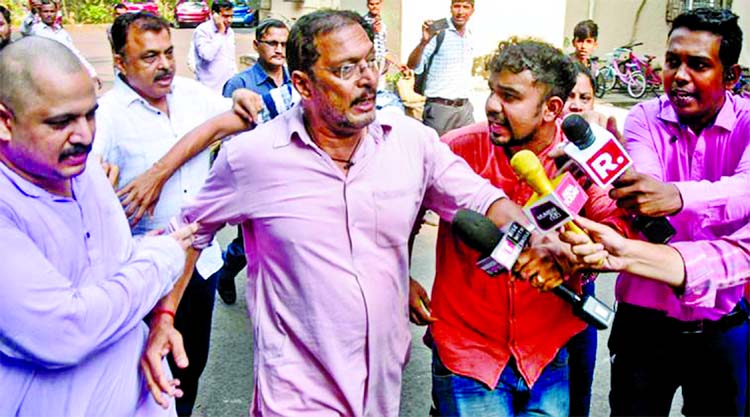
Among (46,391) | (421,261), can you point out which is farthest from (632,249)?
(421,261)

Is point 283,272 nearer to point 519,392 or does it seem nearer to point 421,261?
point 519,392

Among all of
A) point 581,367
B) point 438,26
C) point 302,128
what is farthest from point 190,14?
point 302,128

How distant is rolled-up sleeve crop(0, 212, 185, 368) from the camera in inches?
72.7

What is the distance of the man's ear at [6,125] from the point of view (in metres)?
1.95

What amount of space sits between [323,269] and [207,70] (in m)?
7.51

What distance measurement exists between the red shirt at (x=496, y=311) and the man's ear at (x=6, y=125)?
1.38 metres

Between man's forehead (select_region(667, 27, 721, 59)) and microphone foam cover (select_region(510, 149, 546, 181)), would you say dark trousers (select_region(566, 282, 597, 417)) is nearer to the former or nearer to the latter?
man's forehead (select_region(667, 27, 721, 59))

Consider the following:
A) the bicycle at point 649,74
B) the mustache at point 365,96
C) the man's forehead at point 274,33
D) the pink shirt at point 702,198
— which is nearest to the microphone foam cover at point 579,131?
the pink shirt at point 702,198

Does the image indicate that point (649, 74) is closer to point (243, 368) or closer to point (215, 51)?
point (215, 51)

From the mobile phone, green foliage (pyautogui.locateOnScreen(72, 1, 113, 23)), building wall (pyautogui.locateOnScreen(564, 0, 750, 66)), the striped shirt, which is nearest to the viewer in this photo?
the striped shirt

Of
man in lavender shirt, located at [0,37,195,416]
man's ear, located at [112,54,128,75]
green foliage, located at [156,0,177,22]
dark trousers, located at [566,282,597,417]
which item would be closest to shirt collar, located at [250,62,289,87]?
man's ear, located at [112,54,128,75]

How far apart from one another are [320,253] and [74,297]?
0.74m

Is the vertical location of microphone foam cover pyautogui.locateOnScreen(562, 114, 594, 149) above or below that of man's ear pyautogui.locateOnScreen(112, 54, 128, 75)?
above

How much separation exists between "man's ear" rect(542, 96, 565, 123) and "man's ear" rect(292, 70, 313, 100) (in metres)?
0.78
